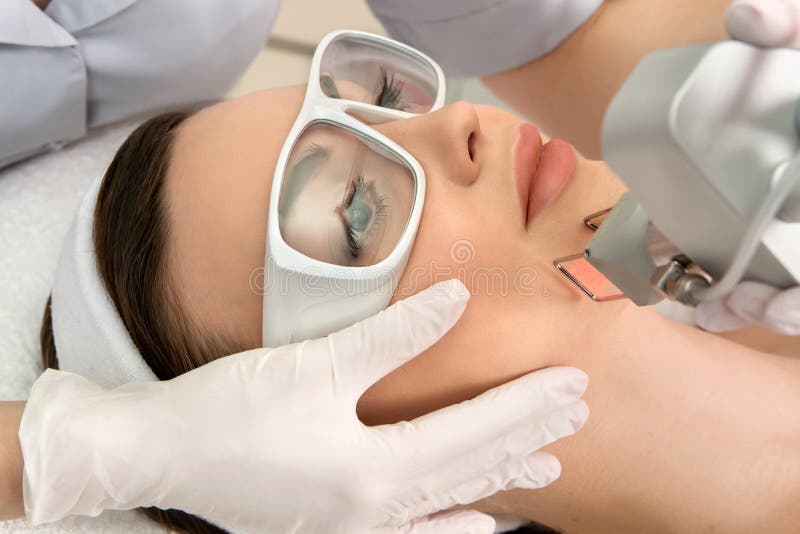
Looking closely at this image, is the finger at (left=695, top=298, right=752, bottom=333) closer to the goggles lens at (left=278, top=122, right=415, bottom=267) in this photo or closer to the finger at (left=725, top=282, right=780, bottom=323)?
the finger at (left=725, top=282, right=780, bottom=323)

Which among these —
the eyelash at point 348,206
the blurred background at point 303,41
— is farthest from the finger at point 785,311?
the blurred background at point 303,41

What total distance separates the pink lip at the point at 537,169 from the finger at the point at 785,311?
31 centimetres

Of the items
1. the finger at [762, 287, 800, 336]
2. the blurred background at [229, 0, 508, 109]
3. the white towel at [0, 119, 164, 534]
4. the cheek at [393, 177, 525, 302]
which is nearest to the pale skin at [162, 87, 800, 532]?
the cheek at [393, 177, 525, 302]

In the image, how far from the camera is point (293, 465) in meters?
0.84

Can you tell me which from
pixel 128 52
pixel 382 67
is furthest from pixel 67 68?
pixel 382 67

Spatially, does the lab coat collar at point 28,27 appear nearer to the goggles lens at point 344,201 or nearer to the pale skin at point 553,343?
the pale skin at point 553,343

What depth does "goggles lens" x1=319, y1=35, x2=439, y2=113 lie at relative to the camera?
3.47 feet

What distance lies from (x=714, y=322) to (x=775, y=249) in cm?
12

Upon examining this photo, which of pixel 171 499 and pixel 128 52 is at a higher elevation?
pixel 128 52

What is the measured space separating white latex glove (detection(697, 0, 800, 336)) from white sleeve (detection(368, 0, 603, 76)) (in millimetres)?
713

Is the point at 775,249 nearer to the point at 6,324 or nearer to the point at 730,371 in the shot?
the point at 730,371

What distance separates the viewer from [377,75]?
1133 millimetres

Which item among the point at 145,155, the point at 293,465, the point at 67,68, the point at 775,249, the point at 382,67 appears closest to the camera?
the point at 775,249

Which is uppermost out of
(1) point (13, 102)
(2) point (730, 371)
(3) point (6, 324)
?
(1) point (13, 102)
